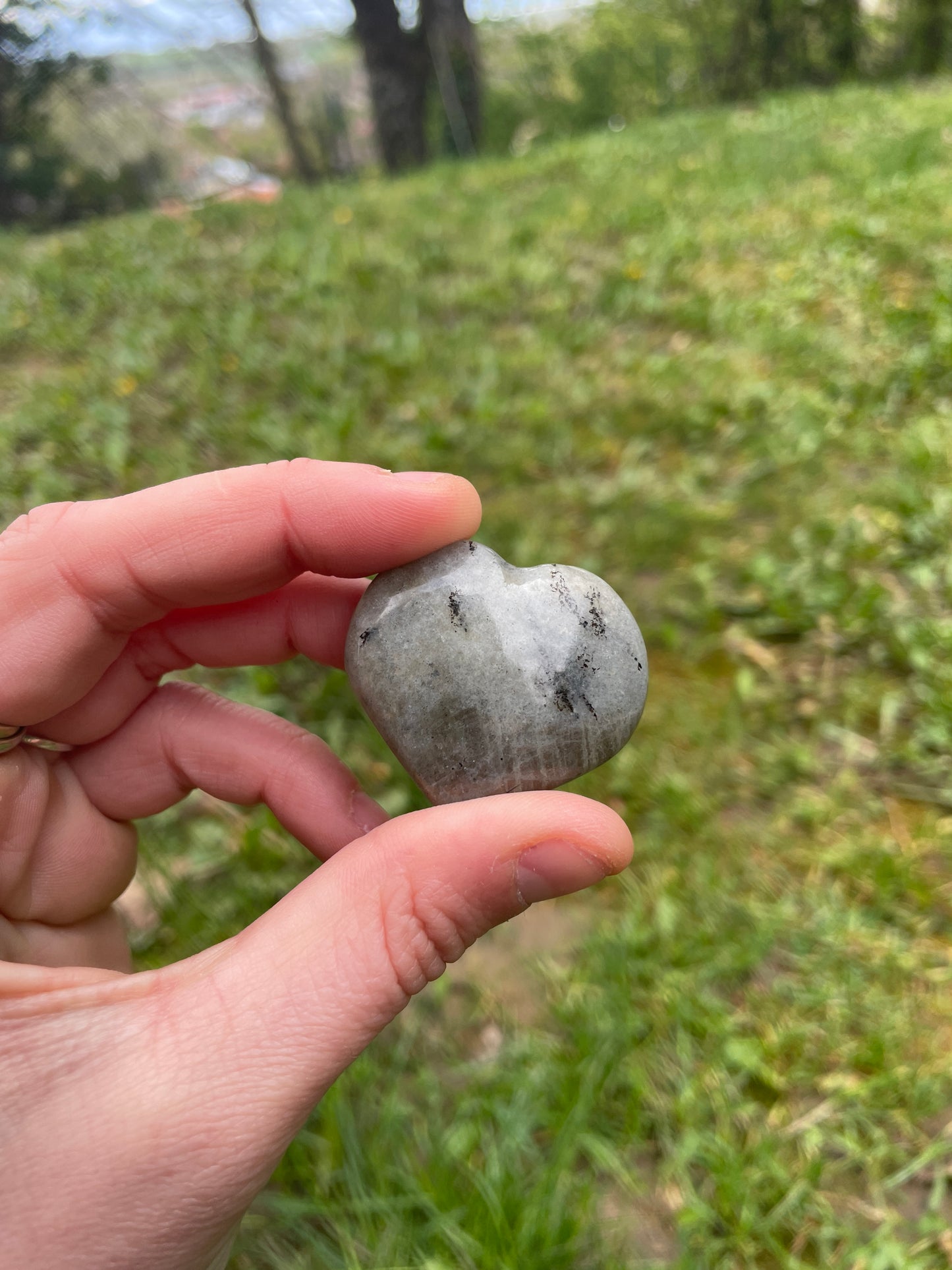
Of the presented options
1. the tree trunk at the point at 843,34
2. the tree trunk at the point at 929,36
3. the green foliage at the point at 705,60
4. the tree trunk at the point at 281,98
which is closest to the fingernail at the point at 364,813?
the tree trunk at the point at 281,98

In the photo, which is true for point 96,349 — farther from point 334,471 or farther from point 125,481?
point 334,471

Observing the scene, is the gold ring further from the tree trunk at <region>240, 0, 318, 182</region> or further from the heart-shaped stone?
the tree trunk at <region>240, 0, 318, 182</region>

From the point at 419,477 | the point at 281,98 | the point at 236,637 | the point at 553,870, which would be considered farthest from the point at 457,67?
the point at 553,870

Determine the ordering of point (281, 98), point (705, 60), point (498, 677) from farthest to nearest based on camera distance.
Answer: point (705, 60) < point (281, 98) < point (498, 677)

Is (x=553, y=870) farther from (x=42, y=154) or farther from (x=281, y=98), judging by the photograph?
(x=281, y=98)

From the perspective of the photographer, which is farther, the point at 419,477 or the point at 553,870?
the point at 419,477

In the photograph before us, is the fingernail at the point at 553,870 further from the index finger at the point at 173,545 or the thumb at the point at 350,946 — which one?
the index finger at the point at 173,545
